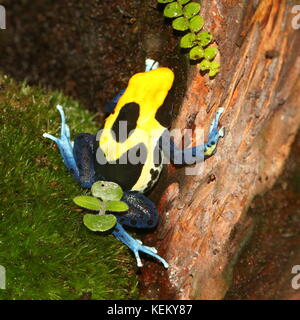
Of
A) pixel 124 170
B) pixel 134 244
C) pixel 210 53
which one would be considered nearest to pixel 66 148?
pixel 124 170

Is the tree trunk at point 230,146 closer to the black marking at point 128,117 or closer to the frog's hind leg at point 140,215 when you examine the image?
the frog's hind leg at point 140,215

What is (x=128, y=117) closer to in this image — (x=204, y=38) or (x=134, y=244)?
(x=204, y=38)

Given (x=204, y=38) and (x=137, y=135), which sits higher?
(x=204, y=38)

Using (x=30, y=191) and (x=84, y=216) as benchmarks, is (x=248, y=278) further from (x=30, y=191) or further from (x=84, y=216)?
(x=30, y=191)

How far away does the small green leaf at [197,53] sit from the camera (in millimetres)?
3105

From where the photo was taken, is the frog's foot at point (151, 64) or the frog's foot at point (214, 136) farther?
Answer: the frog's foot at point (151, 64)

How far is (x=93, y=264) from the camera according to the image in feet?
10.7

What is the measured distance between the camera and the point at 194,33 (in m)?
3.16

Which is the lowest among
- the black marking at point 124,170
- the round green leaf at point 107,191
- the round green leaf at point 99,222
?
the round green leaf at point 99,222

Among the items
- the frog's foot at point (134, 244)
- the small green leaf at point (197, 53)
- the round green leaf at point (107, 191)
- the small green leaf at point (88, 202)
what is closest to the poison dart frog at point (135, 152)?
the frog's foot at point (134, 244)

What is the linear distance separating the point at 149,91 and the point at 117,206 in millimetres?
814
